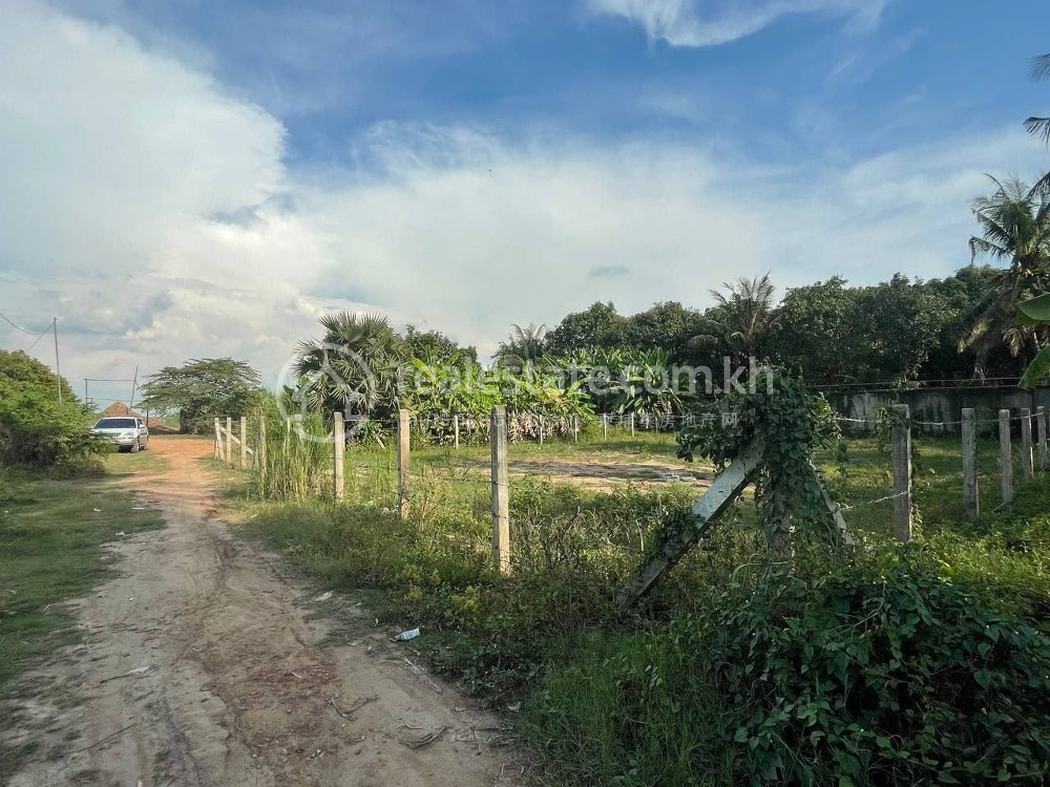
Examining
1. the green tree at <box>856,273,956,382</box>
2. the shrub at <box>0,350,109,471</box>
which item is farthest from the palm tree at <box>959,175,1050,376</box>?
the shrub at <box>0,350,109,471</box>

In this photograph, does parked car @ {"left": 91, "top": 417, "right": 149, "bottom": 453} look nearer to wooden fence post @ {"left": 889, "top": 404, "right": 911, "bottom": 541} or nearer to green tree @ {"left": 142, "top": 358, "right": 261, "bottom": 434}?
green tree @ {"left": 142, "top": 358, "right": 261, "bottom": 434}

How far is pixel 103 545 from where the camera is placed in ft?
24.3

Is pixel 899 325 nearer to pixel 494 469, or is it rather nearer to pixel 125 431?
pixel 494 469

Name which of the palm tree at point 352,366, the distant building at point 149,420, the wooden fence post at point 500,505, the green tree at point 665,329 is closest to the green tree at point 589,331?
the green tree at point 665,329

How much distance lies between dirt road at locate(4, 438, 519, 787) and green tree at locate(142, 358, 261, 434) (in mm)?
33938

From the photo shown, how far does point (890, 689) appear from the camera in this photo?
87.6 inches

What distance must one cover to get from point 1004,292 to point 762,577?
2508cm

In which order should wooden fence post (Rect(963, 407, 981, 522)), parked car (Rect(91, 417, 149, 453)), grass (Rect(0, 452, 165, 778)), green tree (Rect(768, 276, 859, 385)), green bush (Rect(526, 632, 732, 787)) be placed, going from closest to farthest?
green bush (Rect(526, 632, 732, 787)), grass (Rect(0, 452, 165, 778)), wooden fence post (Rect(963, 407, 981, 522)), parked car (Rect(91, 417, 149, 453)), green tree (Rect(768, 276, 859, 385))

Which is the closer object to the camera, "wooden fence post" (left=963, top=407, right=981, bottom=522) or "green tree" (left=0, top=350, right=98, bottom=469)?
"wooden fence post" (left=963, top=407, right=981, bottom=522)

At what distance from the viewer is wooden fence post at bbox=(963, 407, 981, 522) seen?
6250 mm

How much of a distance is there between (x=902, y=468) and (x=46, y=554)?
8.35m

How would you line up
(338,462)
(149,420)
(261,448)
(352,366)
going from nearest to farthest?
1. (338,462)
2. (261,448)
3. (352,366)
4. (149,420)

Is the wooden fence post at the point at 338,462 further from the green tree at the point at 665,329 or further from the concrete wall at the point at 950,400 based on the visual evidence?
the green tree at the point at 665,329

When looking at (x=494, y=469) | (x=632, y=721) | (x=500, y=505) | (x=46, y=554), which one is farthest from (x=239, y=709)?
(x=46, y=554)
